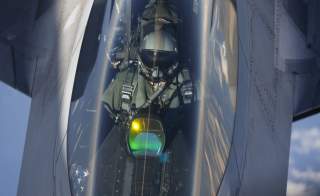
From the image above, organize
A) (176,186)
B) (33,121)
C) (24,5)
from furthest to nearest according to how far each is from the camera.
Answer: (24,5), (33,121), (176,186)

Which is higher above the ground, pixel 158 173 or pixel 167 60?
pixel 167 60

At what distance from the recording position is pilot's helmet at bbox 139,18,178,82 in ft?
11.9

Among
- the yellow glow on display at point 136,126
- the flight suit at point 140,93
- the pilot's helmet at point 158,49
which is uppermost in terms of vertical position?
the pilot's helmet at point 158,49

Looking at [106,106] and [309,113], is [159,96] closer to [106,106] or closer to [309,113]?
[106,106]

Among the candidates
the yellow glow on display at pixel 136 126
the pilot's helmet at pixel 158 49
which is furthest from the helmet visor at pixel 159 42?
the yellow glow on display at pixel 136 126

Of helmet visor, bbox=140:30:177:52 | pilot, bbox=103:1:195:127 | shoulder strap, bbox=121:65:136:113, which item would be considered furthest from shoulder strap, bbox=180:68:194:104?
shoulder strap, bbox=121:65:136:113

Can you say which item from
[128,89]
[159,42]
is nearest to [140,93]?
[128,89]

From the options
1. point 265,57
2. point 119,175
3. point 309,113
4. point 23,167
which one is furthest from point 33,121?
point 309,113

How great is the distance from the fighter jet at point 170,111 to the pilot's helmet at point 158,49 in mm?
55

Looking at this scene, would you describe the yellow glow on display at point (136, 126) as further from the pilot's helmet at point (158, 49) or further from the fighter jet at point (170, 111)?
the pilot's helmet at point (158, 49)

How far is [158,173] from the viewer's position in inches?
133

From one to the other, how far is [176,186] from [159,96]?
0.55 m

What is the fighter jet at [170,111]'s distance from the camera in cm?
343

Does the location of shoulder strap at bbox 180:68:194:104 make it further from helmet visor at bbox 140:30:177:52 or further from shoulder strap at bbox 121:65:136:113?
shoulder strap at bbox 121:65:136:113
